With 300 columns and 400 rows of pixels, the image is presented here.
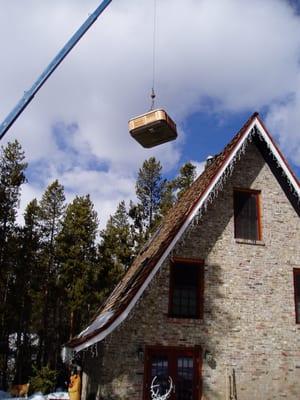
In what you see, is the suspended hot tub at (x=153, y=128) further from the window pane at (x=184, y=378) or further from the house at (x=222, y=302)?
the window pane at (x=184, y=378)

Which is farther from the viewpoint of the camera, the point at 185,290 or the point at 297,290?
the point at 297,290

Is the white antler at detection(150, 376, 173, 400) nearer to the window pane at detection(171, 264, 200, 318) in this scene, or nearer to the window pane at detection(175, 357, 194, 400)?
the window pane at detection(175, 357, 194, 400)

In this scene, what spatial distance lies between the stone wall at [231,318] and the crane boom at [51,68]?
21.0 ft

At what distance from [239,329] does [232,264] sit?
1.81 meters

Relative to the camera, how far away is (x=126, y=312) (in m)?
11.4

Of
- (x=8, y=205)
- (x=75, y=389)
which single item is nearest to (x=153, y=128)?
(x=75, y=389)

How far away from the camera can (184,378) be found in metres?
12.0

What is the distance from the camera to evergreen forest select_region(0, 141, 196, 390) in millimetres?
31172

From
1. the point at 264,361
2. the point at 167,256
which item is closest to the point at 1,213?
the point at 167,256

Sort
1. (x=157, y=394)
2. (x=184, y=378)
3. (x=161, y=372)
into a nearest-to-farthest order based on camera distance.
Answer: (x=157, y=394), (x=161, y=372), (x=184, y=378)

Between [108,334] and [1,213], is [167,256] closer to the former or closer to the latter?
[108,334]

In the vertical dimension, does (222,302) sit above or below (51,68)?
below

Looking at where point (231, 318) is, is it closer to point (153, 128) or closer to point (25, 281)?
point (153, 128)

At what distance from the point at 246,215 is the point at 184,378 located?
199 inches
